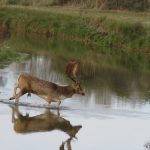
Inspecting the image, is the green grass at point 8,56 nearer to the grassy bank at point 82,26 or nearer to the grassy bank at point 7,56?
the grassy bank at point 7,56

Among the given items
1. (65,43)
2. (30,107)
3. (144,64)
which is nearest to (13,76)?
(30,107)

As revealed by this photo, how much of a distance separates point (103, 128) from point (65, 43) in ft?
80.6

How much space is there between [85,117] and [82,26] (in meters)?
25.4

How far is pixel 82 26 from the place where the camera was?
147 ft

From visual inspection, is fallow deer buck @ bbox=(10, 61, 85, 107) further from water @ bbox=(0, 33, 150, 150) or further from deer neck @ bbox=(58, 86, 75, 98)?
water @ bbox=(0, 33, 150, 150)

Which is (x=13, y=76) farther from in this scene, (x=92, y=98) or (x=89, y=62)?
(x=89, y=62)

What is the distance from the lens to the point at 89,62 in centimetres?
3525

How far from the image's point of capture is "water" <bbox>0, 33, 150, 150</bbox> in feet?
55.1

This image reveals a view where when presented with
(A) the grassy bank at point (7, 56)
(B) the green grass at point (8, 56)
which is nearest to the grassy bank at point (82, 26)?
(A) the grassy bank at point (7, 56)

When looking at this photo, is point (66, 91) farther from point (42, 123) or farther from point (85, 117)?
point (42, 123)

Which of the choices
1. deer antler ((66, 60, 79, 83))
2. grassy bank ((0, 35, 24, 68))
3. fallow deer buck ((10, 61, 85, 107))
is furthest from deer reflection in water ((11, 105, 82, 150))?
grassy bank ((0, 35, 24, 68))

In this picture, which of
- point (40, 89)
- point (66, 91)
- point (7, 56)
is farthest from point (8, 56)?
point (40, 89)

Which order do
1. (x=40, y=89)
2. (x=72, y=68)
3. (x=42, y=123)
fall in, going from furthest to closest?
(x=72, y=68) → (x=40, y=89) → (x=42, y=123)

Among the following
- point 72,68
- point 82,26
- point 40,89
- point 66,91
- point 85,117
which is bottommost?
point 82,26
